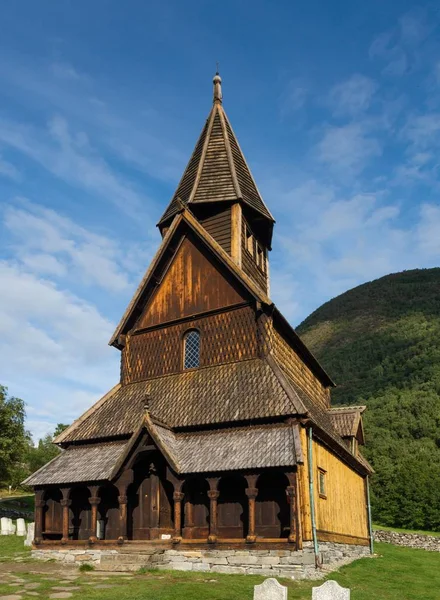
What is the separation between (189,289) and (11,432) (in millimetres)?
17809

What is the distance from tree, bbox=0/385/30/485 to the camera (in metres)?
35.2

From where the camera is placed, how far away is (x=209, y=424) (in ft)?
65.9

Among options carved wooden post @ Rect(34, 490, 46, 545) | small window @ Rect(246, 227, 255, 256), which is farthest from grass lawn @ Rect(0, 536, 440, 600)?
small window @ Rect(246, 227, 255, 256)

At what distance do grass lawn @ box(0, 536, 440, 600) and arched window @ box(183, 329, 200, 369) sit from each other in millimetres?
8553

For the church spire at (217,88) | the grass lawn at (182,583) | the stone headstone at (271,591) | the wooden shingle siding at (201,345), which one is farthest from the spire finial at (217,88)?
the stone headstone at (271,591)

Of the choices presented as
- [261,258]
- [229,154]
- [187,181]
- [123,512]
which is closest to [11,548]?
[123,512]

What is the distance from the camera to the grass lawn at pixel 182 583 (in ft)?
42.6

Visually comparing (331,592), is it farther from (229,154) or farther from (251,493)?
(229,154)

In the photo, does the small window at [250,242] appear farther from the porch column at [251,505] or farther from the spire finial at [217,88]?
the porch column at [251,505]

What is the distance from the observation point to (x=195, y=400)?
21.5 meters

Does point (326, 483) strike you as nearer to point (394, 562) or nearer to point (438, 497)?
point (394, 562)

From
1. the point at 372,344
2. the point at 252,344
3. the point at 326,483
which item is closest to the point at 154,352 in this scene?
the point at 252,344

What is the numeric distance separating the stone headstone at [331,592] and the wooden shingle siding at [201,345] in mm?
12972

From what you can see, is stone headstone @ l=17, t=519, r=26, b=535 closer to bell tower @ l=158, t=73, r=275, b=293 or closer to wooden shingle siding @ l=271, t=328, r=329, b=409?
wooden shingle siding @ l=271, t=328, r=329, b=409
